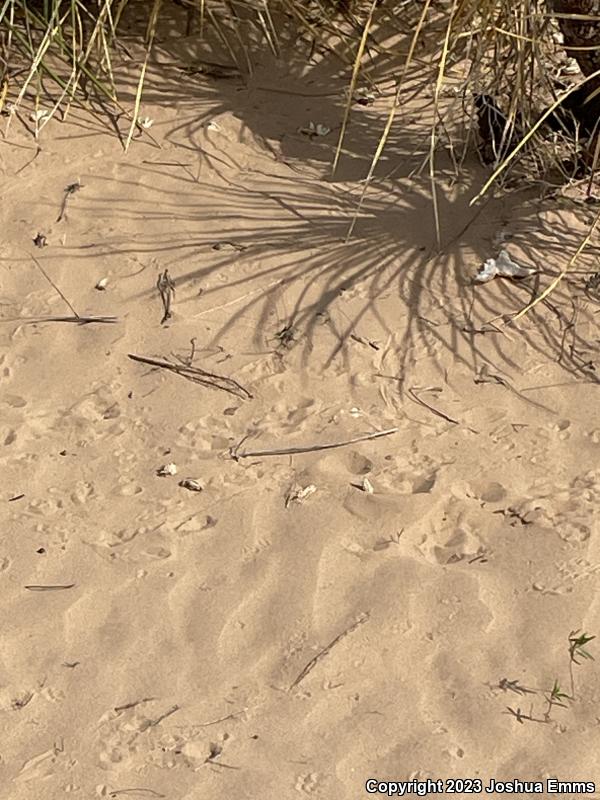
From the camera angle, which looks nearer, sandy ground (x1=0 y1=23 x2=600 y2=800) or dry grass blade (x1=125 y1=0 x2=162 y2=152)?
sandy ground (x1=0 y1=23 x2=600 y2=800)

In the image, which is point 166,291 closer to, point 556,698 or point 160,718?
Answer: point 160,718

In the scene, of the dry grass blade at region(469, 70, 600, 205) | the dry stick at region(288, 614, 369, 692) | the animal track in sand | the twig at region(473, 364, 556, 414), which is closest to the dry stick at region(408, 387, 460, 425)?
the twig at region(473, 364, 556, 414)

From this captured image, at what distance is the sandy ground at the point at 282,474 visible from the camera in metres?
2.46

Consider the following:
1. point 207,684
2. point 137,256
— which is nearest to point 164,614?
point 207,684

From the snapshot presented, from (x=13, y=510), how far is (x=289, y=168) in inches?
64.3

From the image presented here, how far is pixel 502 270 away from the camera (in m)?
3.62

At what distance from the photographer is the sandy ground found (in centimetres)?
246

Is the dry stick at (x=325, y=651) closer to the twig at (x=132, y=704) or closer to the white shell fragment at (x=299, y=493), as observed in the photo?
the twig at (x=132, y=704)

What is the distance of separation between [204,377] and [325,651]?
3.22 ft

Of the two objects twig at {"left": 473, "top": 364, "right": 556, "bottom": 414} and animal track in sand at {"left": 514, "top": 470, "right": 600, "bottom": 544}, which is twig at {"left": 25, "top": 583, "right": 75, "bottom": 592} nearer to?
animal track in sand at {"left": 514, "top": 470, "right": 600, "bottom": 544}

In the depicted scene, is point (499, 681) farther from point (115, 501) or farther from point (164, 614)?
point (115, 501)

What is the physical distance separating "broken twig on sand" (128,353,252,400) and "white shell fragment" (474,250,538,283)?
80 centimetres

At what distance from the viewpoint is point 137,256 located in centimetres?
374

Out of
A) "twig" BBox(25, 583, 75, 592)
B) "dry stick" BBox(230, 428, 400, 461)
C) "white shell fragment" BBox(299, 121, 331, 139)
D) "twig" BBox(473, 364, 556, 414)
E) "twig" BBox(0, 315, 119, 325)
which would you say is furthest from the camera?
"white shell fragment" BBox(299, 121, 331, 139)
